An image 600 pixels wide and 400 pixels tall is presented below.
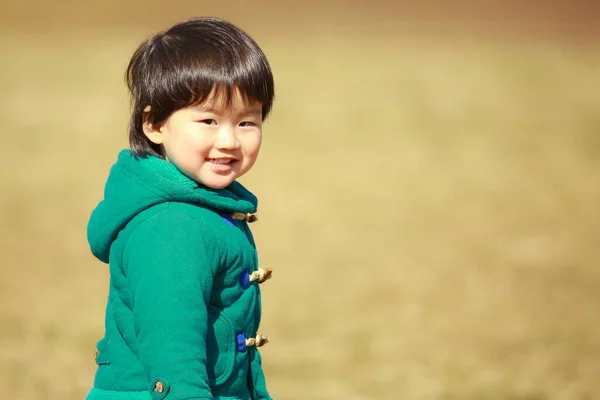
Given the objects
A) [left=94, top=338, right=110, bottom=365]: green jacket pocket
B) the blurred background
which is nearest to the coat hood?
[left=94, top=338, right=110, bottom=365]: green jacket pocket

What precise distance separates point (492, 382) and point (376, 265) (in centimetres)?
262

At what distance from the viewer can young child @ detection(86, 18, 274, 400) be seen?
92.3 inches

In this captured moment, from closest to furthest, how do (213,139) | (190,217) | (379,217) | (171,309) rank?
1. (171,309)
2. (190,217)
3. (213,139)
4. (379,217)

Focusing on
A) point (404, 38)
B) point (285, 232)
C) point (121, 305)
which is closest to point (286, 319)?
point (285, 232)

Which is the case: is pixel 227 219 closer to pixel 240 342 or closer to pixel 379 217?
pixel 240 342

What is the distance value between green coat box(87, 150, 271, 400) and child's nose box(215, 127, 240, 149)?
0.38 feet

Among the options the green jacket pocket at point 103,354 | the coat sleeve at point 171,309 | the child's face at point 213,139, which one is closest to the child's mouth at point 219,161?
the child's face at point 213,139

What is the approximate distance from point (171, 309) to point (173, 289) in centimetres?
4

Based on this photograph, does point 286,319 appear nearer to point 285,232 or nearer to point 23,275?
point 23,275

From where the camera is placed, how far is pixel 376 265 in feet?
24.9

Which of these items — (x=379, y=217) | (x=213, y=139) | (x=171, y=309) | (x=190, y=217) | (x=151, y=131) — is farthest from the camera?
(x=379, y=217)

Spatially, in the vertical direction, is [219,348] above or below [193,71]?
below

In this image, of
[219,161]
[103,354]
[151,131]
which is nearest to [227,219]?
[219,161]

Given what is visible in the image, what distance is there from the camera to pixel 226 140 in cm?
255
